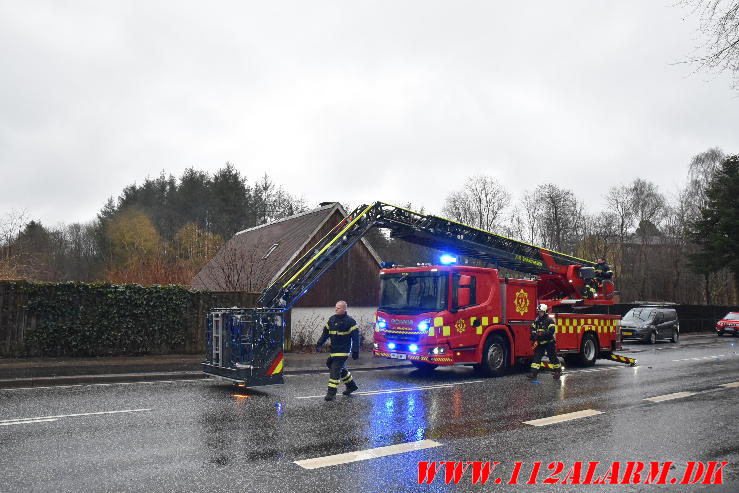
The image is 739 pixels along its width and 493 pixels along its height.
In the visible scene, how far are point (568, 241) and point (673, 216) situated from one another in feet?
38.8

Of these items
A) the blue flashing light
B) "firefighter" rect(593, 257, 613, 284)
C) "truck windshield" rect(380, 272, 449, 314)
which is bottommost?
"truck windshield" rect(380, 272, 449, 314)

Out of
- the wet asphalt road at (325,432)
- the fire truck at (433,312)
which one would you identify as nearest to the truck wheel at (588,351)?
the fire truck at (433,312)

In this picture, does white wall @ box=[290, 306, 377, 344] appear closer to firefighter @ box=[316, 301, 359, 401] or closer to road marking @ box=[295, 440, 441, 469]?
firefighter @ box=[316, 301, 359, 401]

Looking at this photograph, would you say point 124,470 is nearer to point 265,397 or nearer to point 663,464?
point 265,397

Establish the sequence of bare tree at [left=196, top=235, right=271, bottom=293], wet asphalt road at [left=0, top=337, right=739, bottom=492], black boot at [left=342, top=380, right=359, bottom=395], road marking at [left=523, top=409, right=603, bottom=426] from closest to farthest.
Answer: wet asphalt road at [left=0, top=337, right=739, bottom=492] < road marking at [left=523, top=409, right=603, bottom=426] < black boot at [left=342, top=380, right=359, bottom=395] < bare tree at [left=196, top=235, right=271, bottom=293]

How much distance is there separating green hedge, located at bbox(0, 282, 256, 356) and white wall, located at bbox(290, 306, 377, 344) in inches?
160

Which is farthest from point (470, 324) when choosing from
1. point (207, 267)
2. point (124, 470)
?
point (207, 267)

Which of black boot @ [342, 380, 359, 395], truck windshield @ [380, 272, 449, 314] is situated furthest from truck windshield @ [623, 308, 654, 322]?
black boot @ [342, 380, 359, 395]

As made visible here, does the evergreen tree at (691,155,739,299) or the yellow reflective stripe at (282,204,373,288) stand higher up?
the evergreen tree at (691,155,739,299)

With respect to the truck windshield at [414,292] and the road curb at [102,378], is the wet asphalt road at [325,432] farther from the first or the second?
→ the truck windshield at [414,292]

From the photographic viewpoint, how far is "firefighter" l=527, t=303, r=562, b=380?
13141mm

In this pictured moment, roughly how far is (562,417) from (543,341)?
4828mm

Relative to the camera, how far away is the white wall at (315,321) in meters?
20.7

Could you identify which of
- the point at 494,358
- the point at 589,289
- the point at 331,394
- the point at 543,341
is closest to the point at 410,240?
the point at 494,358
